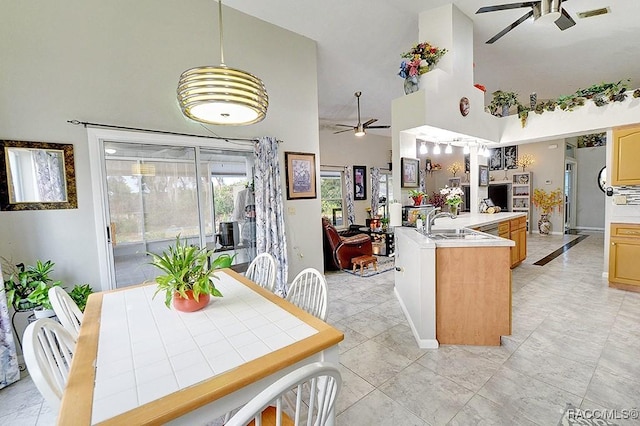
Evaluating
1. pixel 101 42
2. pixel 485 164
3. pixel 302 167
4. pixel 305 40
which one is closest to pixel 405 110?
pixel 302 167

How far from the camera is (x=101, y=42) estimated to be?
8.78 ft

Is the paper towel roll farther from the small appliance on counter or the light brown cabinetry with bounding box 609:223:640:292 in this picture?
the light brown cabinetry with bounding box 609:223:640:292

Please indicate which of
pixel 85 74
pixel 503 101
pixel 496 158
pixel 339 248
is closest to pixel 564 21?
pixel 503 101

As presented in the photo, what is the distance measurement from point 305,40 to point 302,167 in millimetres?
1905

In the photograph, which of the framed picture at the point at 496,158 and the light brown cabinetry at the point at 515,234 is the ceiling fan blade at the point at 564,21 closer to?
the light brown cabinetry at the point at 515,234

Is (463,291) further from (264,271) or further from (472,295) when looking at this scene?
(264,271)

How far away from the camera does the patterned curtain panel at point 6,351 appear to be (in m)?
2.18

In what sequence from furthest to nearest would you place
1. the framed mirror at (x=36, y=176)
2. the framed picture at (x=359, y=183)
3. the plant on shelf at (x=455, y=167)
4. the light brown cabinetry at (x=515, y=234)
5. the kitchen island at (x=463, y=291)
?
1. the plant on shelf at (x=455, y=167)
2. the framed picture at (x=359, y=183)
3. the light brown cabinetry at (x=515, y=234)
4. the kitchen island at (x=463, y=291)
5. the framed mirror at (x=36, y=176)

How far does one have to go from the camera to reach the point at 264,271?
2482mm

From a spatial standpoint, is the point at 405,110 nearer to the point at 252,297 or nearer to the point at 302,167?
the point at 302,167

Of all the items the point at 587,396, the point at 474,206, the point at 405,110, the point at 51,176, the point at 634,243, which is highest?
the point at 405,110

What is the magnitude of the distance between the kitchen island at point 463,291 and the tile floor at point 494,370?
0.13 meters

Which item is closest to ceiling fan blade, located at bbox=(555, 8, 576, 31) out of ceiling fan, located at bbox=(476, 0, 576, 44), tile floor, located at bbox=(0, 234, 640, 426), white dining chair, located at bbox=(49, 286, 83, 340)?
ceiling fan, located at bbox=(476, 0, 576, 44)

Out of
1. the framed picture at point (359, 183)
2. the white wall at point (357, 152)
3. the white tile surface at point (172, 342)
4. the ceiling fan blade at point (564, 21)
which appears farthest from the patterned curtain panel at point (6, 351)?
the framed picture at point (359, 183)
